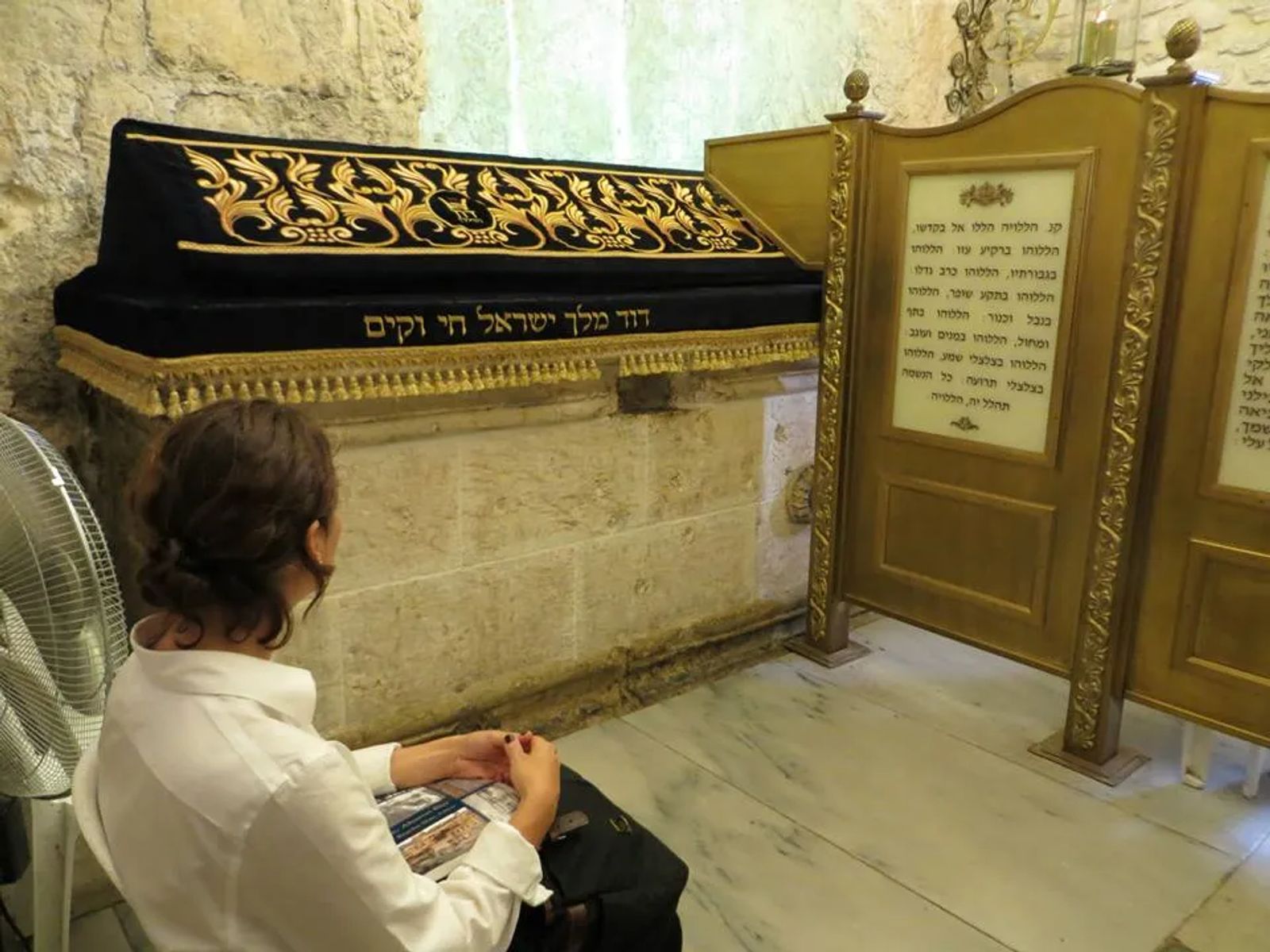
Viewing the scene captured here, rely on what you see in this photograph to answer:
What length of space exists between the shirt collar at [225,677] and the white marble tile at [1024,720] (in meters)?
2.19

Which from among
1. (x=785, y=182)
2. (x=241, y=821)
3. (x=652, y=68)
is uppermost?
(x=652, y=68)

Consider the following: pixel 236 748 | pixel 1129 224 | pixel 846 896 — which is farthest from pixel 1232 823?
pixel 236 748

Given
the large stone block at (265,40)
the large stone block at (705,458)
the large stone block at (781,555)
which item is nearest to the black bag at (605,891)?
the large stone block at (705,458)

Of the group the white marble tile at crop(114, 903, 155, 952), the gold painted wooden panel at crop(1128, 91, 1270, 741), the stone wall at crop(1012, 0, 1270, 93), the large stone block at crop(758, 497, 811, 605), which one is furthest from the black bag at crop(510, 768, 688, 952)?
the stone wall at crop(1012, 0, 1270, 93)

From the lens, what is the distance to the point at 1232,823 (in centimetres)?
237

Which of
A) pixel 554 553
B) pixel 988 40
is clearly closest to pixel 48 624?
pixel 554 553

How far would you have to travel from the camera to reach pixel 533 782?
1394 millimetres

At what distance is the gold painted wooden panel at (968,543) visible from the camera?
2.69 m

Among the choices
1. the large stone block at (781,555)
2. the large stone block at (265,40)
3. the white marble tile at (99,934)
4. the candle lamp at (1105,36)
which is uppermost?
the candle lamp at (1105,36)

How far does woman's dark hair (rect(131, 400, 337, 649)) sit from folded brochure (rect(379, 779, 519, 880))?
0.47 metres

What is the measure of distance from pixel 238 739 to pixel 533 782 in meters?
Result: 0.52

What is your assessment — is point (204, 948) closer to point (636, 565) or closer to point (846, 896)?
point (846, 896)

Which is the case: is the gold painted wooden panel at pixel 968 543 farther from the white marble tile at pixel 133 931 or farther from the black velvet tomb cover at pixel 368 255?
the white marble tile at pixel 133 931

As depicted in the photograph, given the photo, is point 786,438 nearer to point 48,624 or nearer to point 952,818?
point 952,818
